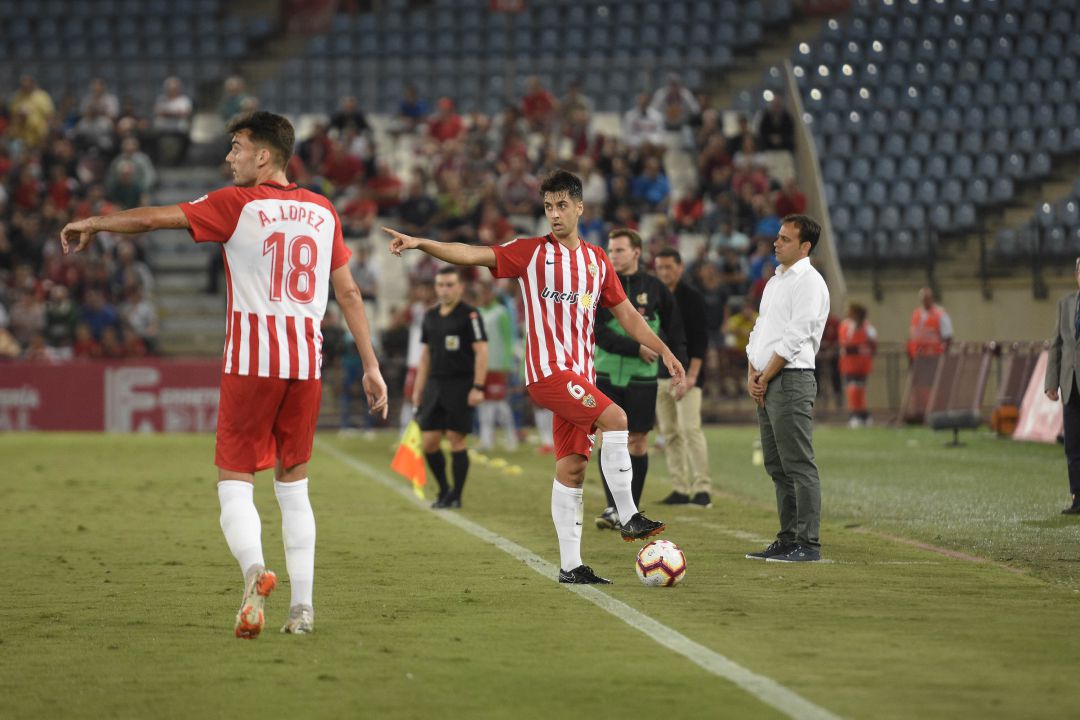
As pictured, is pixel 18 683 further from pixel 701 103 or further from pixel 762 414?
pixel 701 103

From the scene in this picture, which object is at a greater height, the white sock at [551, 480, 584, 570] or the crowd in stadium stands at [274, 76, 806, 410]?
the crowd in stadium stands at [274, 76, 806, 410]

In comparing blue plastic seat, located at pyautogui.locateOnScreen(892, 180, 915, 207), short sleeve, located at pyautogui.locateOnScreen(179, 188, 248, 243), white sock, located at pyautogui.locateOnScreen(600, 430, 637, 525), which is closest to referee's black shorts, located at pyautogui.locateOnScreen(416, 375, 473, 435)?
white sock, located at pyautogui.locateOnScreen(600, 430, 637, 525)

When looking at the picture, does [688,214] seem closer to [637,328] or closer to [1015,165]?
[1015,165]

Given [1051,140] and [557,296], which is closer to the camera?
[557,296]

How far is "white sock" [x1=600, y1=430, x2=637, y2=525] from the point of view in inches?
343

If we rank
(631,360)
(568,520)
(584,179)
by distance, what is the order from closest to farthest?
(568,520) → (631,360) → (584,179)

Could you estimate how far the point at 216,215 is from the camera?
6.66 m

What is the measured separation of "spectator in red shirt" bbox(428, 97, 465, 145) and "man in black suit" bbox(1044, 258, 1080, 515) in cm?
1872

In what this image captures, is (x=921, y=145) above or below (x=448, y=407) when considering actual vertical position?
above

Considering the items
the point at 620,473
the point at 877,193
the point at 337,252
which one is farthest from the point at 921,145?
the point at 337,252

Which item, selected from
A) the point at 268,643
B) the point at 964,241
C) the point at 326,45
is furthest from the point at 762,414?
the point at 326,45

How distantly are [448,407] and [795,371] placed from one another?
4433 millimetres

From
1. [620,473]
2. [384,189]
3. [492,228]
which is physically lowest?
[620,473]

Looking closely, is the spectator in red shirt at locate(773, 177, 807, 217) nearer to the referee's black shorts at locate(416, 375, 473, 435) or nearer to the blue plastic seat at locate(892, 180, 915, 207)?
the blue plastic seat at locate(892, 180, 915, 207)
